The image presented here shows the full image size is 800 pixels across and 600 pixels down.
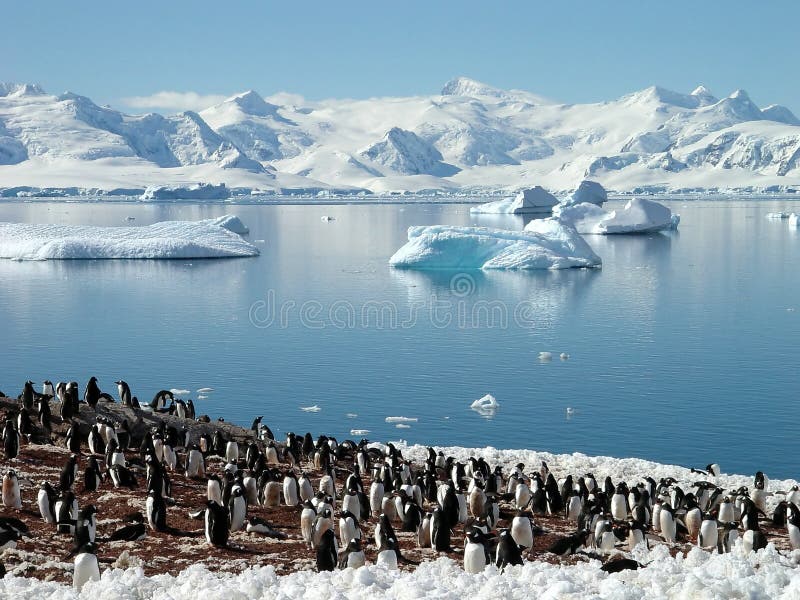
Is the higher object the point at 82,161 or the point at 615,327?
the point at 82,161

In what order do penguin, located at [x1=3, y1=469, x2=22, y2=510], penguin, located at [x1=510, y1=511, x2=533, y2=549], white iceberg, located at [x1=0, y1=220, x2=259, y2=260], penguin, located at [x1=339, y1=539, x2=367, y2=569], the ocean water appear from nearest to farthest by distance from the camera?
penguin, located at [x1=339, y1=539, x2=367, y2=569], penguin, located at [x1=510, y1=511, x2=533, y2=549], penguin, located at [x1=3, y1=469, x2=22, y2=510], the ocean water, white iceberg, located at [x1=0, y1=220, x2=259, y2=260]

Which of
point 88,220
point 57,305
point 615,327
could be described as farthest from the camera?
point 88,220

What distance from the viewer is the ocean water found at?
747 inches

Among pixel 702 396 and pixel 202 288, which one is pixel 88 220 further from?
pixel 702 396

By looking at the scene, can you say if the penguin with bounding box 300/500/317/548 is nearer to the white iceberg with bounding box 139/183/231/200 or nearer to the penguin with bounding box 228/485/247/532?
the penguin with bounding box 228/485/247/532

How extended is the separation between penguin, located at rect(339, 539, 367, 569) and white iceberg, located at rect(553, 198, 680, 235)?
56.8m

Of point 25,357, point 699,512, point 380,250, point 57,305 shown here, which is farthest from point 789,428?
point 380,250

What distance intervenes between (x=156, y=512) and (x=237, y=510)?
86 centimetres

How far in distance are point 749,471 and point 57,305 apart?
25065 millimetres

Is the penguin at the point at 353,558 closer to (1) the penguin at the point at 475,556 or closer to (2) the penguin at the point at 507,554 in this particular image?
(1) the penguin at the point at 475,556

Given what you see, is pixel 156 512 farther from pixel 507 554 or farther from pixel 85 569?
pixel 507 554

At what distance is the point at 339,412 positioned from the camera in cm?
2003

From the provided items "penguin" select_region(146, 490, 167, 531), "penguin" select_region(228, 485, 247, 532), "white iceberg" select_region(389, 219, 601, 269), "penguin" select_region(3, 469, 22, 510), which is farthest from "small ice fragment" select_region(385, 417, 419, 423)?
"white iceberg" select_region(389, 219, 601, 269)

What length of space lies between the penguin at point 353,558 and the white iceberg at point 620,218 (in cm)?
5679
